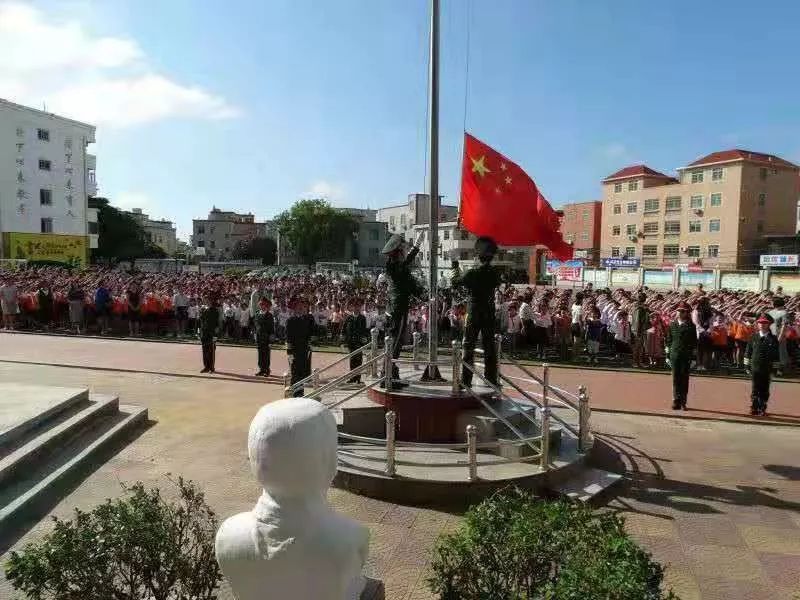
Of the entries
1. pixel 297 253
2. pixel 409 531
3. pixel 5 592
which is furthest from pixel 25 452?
pixel 297 253

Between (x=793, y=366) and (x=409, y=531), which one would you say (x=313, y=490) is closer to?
(x=409, y=531)

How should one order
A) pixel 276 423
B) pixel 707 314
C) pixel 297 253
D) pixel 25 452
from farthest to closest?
pixel 297 253 → pixel 707 314 → pixel 25 452 → pixel 276 423

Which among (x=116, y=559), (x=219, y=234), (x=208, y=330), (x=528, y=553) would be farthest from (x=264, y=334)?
(x=219, y=234)

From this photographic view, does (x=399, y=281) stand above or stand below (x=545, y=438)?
above

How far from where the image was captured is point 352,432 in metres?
8.41

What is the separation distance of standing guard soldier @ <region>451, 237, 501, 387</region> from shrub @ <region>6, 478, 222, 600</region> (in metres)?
5.59

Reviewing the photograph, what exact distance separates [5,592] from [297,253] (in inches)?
3259

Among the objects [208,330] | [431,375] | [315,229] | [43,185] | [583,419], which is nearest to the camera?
[583,419]

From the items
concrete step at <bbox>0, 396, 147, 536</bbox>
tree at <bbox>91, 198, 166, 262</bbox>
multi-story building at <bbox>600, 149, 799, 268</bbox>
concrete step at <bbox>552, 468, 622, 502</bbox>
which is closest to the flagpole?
concrete step at <bbox>552, 468, 622, 502</bbox>

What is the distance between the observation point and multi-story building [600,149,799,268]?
188 ft

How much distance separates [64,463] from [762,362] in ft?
37.1

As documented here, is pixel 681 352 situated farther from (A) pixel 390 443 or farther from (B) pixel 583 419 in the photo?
(A) pixel 390 443

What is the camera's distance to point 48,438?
24.7ft

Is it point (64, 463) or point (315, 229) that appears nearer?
point (64, 463)
